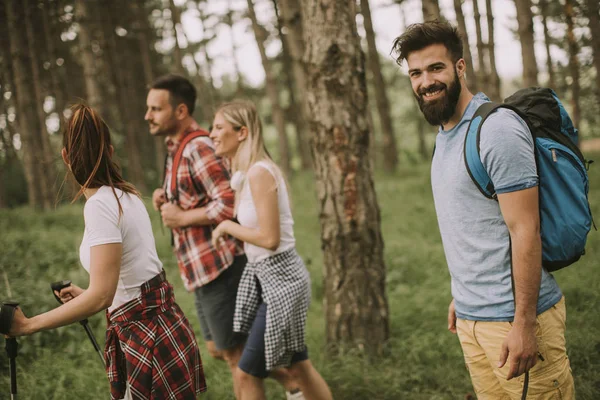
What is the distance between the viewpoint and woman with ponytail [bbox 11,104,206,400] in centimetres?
239

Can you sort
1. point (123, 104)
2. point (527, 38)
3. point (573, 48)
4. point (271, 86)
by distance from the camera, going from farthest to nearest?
point (271, 86)
point (123, 104)
point (573, 48)
point (527, 38)

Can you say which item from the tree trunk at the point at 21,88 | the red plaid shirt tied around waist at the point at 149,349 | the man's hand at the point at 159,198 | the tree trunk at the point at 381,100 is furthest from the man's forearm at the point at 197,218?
the tree trunk at the point at 381,100

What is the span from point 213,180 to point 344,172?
1.20 m

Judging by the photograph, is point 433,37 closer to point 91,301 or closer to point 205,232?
point 91,301

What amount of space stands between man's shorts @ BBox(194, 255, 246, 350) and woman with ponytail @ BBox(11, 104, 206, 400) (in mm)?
873

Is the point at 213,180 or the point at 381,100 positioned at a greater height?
the point at 381,100

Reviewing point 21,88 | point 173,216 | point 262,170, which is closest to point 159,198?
point 173,216

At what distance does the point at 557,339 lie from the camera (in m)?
2.27

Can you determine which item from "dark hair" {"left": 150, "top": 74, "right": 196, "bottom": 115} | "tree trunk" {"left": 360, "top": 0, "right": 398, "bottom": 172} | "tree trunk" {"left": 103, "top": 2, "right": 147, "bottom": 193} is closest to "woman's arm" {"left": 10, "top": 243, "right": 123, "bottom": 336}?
"dark hair" {"left": 150, "top": 74, "right": 196, "bottom": 115}

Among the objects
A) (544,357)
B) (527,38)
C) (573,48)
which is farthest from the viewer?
(573,48)

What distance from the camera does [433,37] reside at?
94.5 inches

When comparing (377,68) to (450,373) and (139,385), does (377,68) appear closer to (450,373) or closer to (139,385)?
(450,373)

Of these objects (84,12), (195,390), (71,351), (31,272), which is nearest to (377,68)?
(84,12)

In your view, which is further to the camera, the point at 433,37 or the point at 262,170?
the point at 262,170
